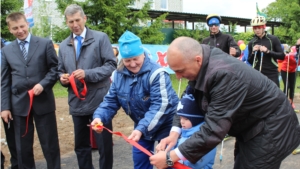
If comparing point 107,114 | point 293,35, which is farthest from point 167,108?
point 293,35

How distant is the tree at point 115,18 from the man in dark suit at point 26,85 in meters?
13.1

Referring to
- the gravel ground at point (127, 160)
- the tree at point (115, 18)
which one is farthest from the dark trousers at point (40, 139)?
the tree at point (115, 18)

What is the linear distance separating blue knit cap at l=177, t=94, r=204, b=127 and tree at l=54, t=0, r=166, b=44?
1477 centimetres

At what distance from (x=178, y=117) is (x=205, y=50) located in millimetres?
860

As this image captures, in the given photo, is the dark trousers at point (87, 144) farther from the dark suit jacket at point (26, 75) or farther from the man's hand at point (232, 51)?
the man's hand at point (232, 51)

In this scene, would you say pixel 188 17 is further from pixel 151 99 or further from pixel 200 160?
pixel 200 160

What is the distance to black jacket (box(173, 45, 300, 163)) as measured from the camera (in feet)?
7.34

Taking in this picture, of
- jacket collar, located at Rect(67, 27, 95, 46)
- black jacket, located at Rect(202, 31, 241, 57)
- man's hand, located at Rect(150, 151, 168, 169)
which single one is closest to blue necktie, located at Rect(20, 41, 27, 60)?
jacket collar, located at Rect(67, 27, 95, 46)

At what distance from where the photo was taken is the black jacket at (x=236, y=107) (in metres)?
2.24

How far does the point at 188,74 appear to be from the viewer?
7.71 feet

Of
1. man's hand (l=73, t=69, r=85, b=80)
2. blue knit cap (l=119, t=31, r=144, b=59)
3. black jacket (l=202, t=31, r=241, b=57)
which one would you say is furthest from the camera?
black jacket (l=202, t=31, r=241, b=57)

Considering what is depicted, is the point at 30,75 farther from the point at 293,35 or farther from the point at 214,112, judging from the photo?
the point at 293,35

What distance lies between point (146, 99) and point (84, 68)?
1.27m

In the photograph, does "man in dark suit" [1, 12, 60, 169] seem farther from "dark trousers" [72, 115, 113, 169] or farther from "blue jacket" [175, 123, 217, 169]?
"blue jacket" [175, 123, 217, 169]
